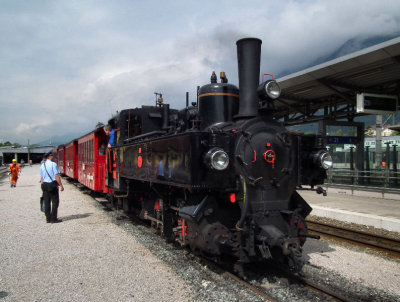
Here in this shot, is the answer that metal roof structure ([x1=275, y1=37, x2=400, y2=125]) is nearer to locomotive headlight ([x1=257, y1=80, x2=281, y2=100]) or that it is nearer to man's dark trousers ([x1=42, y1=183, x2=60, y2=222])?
locomotive headlight ([x1=257, y1=80, x2=281, y2=100])

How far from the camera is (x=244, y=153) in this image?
455cm

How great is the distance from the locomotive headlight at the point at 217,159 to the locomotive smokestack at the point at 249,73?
3.20 ft

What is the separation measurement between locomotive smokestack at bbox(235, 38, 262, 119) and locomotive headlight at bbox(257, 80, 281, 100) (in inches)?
4.7

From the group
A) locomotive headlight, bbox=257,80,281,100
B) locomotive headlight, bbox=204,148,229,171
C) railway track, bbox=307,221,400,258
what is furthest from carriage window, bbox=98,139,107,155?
locomotive headlight, bbox=204,148,229,171

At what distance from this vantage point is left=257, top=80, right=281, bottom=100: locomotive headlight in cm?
479

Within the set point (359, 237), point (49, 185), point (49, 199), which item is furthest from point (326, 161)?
point (49, 199)

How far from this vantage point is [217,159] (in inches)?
164

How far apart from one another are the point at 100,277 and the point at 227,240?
1.93 metres

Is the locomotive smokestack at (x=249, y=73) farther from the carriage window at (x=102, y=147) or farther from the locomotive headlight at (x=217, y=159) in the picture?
the carriage window at (x=102, y=147)

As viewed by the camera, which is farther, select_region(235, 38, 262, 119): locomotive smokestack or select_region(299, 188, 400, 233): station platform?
select_region(299, 188, 400, 233): station platform

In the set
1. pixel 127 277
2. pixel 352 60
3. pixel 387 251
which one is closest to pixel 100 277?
pixel 127 277

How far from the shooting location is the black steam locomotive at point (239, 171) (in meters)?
4.28

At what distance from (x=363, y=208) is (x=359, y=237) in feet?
9.53

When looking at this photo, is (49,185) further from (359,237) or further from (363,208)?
(363,208)
